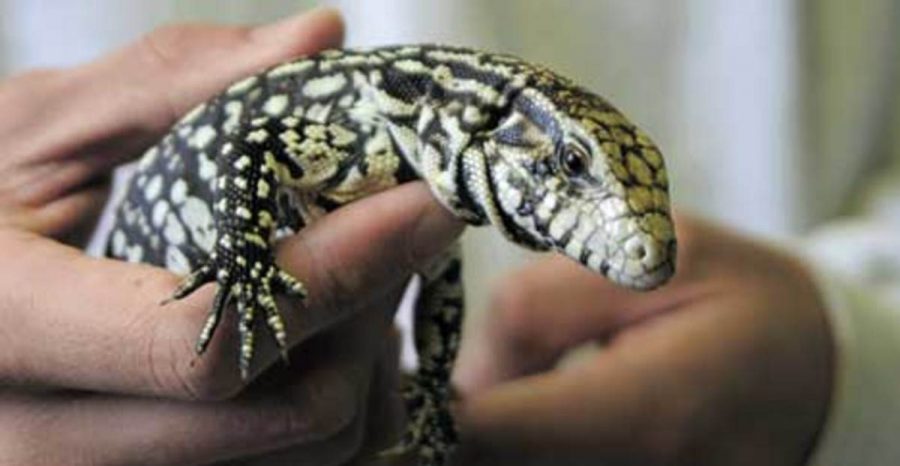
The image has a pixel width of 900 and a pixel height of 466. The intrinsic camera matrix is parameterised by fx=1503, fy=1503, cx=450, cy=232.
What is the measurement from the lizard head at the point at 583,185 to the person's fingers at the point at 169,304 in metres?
0.05

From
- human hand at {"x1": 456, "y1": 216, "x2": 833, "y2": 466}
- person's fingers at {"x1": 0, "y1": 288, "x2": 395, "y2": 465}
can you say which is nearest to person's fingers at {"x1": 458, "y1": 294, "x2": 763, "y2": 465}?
human hand at {"x1": 456, "y1": 216, "x2": 833, "y2": 466}

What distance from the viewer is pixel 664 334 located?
4.08 ft

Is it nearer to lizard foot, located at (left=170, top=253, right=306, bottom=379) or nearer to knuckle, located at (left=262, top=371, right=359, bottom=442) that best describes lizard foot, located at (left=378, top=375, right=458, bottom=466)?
knuckle, located at (left=262, top=371, right=359, bottom=442)

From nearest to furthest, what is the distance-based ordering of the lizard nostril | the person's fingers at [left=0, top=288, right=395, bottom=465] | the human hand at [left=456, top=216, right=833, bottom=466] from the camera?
the lizard nostril
the person's fingers at [left=0, top=288, right=395, bottom=465]
the human hand at [left=456, top=216, right=833, bottom=466]

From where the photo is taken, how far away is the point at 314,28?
3.17ft

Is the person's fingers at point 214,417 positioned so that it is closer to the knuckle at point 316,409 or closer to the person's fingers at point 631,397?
the knuckle at point 316,409

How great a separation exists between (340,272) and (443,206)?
0.23 feet

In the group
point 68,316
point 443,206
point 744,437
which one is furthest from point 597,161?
point 744,437

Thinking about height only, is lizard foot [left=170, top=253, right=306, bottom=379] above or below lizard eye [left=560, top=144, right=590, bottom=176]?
below

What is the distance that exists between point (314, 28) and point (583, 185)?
0.93 feet

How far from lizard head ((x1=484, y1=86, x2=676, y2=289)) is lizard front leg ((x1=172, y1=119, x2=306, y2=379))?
12cm

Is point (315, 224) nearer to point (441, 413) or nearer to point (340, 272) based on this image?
point (340, 272)

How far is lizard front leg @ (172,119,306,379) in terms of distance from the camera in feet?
2.47

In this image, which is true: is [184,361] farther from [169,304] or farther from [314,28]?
[314,28]
